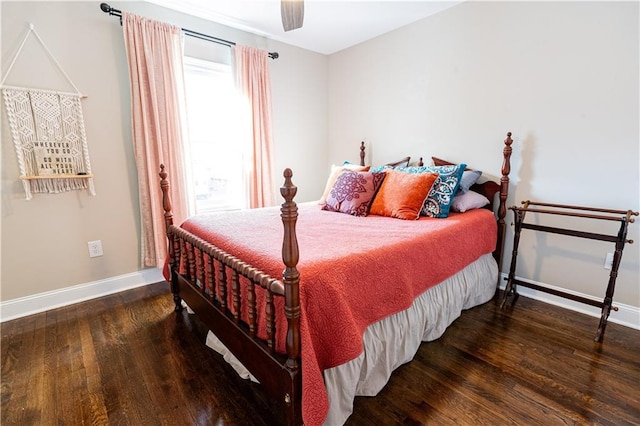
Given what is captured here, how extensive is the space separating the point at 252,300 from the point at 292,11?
1.58 meters

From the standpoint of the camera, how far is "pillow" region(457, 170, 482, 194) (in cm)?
253

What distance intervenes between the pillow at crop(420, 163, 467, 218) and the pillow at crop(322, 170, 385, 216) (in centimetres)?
43

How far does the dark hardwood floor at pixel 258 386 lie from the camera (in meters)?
1.38

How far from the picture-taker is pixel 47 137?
2227mm

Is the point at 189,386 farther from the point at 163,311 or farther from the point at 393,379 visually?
the point at 393,379

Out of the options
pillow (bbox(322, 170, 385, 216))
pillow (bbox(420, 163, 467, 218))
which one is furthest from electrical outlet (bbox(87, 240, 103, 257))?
pillow (bbox(420, 163, 467, 218))

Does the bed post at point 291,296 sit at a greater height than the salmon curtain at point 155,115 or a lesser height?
lesser

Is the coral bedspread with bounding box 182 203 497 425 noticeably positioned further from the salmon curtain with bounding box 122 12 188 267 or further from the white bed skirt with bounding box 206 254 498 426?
the salmon curtain with bounding box 122 12 188 267

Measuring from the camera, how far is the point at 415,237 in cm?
178

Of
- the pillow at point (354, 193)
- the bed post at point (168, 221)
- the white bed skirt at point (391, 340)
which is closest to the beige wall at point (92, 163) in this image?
the bed post at point (168, 221)

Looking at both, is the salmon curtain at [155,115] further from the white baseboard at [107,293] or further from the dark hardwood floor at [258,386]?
the dark hardwood floor at [258,386]

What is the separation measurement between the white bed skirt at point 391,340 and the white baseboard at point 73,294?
134 cm

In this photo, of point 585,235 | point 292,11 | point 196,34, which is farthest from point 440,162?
point 196,34

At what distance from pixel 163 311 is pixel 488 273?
2618mm
